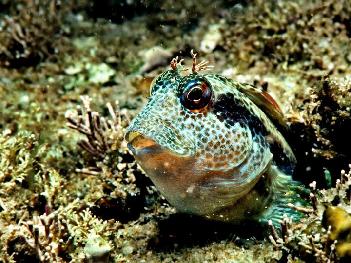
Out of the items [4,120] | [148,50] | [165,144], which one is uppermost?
[148,50]

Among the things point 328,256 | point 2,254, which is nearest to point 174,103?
point 328,256

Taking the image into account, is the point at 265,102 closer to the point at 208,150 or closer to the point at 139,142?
the point at 208,150

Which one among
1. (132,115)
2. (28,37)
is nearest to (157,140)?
(132,115)

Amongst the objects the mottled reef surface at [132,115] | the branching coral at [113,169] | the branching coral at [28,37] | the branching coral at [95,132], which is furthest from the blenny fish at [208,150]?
the branching coral at [28,37]

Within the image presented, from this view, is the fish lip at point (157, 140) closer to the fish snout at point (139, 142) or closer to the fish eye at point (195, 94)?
the fish snout at point (139, 142)

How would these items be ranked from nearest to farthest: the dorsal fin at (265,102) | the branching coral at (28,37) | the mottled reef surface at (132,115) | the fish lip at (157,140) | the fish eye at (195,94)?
the fish lip at (157,140) → the fish eye at (195,94) → the mottled reef surface at (132,115) → the dorsal fin at (265,102) → the branching coral at (28,37)

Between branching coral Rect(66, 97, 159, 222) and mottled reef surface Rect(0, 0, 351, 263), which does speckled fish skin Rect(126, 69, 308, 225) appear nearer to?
mottled reef surface Rect(0, 0, 351, 263)

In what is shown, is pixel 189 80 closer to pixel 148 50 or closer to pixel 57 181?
pixel 57 181
